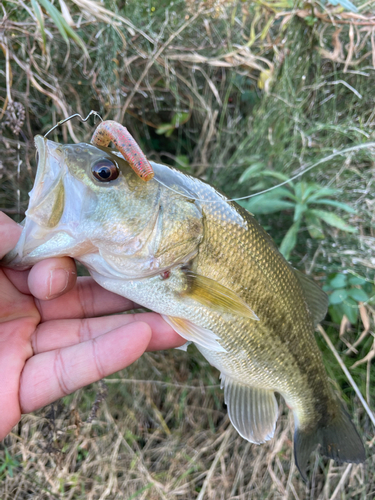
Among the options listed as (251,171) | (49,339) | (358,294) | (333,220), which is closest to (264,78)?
(251,171)

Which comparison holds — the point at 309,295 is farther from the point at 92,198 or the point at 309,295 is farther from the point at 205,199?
the point at 92,198

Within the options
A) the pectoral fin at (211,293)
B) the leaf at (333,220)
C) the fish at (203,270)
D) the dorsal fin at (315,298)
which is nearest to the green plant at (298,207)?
the leaf at (333,220)

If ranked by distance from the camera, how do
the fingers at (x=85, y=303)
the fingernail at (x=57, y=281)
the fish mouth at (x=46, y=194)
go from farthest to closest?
the fingers at (x=85, y=303)
the fingernail at (x=57, y=281)
the fish mouth at (x=46, y=194)

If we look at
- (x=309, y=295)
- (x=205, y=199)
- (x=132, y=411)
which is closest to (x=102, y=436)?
(x=132, y=411)

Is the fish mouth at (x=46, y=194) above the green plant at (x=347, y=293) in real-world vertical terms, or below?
above

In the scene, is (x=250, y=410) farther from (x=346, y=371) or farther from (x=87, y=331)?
(x=87, y=331)

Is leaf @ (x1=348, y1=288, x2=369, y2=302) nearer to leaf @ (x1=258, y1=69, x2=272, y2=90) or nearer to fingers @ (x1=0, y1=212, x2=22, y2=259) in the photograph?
leaf @ (x1=258, y1=69, x2=272, y2=90)

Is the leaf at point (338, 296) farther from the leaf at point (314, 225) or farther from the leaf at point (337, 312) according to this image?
the leaf at point (314, 225)

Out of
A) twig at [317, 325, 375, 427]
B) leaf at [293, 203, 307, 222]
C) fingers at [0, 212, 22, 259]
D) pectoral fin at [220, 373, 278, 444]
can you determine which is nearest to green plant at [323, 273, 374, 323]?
twig at [317, 325, 375, 427]
